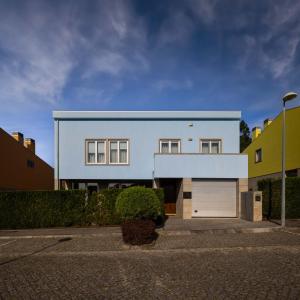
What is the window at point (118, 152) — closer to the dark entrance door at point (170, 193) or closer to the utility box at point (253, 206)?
the dark entrance door at point (170, 193)

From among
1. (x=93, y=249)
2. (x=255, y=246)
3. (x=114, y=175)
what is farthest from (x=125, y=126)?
(x=255, y=246)

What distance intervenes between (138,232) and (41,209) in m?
6.55

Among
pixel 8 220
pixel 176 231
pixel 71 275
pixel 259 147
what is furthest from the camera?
pixel 259 147

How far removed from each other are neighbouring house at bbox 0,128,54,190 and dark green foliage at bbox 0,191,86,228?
25.4 feet

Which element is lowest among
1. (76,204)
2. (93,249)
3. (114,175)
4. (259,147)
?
(93,249)

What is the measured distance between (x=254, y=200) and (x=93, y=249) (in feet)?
29.6

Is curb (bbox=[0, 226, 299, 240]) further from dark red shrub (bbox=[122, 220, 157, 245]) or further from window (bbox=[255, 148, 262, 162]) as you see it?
window (bbox=[255, 148, 262, 162])

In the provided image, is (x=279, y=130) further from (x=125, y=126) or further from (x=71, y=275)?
(x=71, y=275)

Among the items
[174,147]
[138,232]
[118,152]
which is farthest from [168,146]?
[138,232]

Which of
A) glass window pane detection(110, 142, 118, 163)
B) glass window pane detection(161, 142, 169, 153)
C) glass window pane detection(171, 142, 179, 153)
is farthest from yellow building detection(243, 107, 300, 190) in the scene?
glass window pane detection(110, 142, 118, 163)

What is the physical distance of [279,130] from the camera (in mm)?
22250

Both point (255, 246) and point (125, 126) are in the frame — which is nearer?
point (255, 246)

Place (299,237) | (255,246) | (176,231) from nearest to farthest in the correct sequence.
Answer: (255,246) → (299,237) → (176,231)

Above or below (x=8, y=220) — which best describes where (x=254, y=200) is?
above
